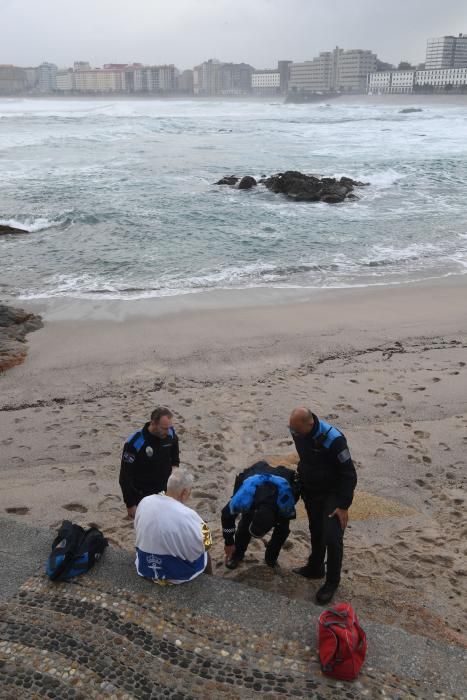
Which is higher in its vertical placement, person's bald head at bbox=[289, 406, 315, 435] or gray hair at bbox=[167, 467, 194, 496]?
person's bald head at bbox=[289, 406, 315, 435]

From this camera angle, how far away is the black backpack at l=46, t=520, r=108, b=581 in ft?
13.3

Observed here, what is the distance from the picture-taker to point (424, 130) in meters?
54.2

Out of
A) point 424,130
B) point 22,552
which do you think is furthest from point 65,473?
point 424,130

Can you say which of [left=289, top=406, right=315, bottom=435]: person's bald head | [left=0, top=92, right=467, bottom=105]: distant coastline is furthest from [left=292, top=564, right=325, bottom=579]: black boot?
[left=0, top=92, right=467, bottom=105]: distant coastline

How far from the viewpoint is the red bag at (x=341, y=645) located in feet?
11.0

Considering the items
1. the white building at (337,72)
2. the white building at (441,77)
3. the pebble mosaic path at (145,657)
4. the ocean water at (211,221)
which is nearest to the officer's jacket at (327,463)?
the pebble mosaic path at (145,657)

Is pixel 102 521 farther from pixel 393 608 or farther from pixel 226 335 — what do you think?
pixel 226 335

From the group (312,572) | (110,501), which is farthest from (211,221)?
(312,572)

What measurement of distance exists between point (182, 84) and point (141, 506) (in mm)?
195850

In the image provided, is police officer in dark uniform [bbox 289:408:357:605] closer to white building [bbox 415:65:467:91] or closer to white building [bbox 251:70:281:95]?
white building [bbox 415:65:467:91]

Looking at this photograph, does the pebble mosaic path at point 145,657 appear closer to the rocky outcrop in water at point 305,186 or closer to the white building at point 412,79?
the rocky outcrop in water at point 305,186

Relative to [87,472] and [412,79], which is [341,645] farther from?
[412,79]

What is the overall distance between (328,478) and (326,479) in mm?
17

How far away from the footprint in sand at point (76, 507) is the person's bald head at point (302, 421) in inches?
97.5
